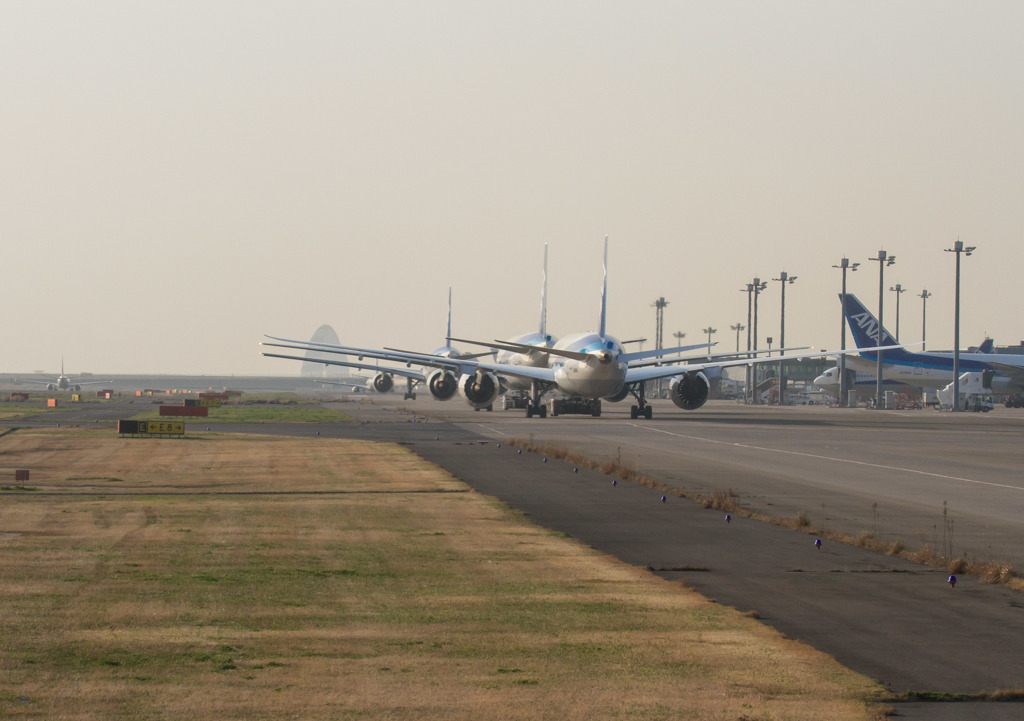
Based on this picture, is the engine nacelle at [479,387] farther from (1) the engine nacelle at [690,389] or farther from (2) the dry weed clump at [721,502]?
(2) the dry weed clump at [721,502]

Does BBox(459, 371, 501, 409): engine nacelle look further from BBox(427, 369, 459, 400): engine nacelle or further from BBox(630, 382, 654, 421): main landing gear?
BBox(427, 369, 459, 400): engine nacelle

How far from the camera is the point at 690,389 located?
7500 centimetres

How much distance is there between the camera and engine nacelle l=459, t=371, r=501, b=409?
7694 centimetres

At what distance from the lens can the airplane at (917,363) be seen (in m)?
125

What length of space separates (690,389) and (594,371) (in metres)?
10.5

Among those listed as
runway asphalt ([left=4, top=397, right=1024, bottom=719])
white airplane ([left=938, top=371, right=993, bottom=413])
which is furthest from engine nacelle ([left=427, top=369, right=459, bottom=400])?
white airplane ([left=938, top=371, right=993, bottom=413])

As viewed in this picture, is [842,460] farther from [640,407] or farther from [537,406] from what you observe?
[537,406]

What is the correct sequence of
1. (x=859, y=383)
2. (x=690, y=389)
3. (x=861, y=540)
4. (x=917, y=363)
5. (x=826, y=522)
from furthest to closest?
(x=859, y=383) → (x=917, y=363) → (x=690, y=389) → (x=826, y=522) → (x=861, y=540)

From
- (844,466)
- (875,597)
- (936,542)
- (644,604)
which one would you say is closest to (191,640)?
(644,604)

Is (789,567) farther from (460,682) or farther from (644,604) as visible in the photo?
(460,682)

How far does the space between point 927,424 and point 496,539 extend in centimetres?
5868

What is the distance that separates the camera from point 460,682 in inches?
386

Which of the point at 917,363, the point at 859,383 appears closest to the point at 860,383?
the point at 859,383

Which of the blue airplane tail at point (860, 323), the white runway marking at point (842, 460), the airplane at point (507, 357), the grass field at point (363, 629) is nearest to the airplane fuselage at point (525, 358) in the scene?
the airplane at point (507, 357)
